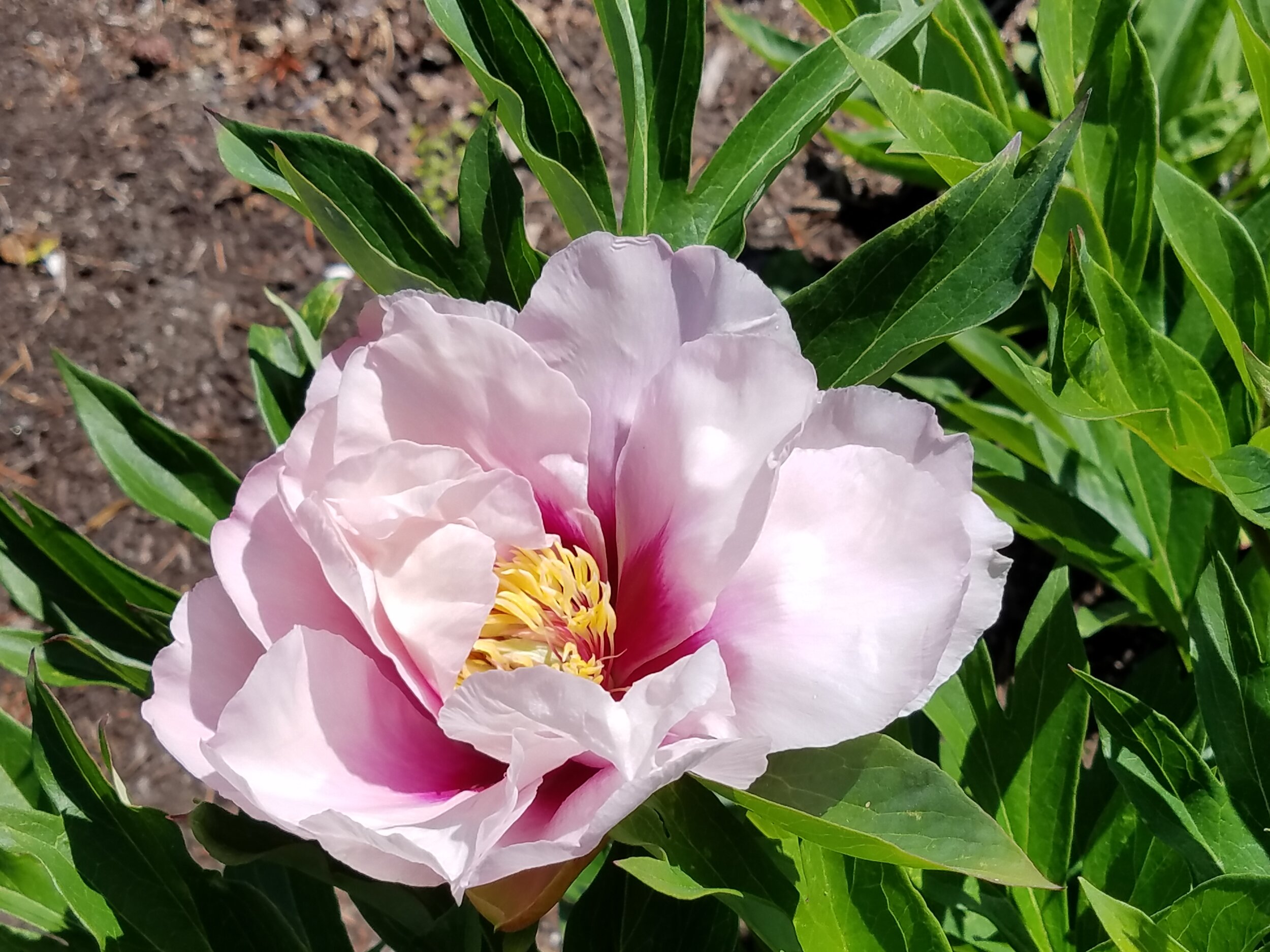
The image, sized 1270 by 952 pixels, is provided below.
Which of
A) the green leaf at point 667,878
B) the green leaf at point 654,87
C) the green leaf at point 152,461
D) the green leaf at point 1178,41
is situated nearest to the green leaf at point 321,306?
the green leaf at point 152,461

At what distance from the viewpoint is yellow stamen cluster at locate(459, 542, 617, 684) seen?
0.70 m

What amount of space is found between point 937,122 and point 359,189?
506 mm

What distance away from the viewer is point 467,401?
637 mm

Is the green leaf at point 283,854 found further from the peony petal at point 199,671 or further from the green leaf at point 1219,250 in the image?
the green leaf at point 1219,250

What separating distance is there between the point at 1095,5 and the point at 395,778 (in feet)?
3.25

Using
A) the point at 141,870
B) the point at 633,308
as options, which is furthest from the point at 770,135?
the point at 141,870

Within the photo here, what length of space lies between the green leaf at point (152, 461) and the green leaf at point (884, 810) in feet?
2.39

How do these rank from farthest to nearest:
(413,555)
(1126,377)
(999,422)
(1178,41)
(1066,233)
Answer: (1178,41), (999,422), (1066,233), (1126,377), (413,555)

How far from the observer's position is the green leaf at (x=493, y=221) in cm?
83

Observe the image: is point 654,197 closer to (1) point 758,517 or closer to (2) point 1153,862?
(1) point 758,517

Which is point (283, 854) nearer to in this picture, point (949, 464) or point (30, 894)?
Result: point (30, 894)

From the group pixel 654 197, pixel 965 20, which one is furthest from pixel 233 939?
pixel 965 20

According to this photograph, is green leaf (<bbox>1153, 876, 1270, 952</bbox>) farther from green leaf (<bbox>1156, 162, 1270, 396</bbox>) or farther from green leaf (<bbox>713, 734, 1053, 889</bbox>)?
green leaf (<bbox>1156, 162, 1270, 396</bbox>)

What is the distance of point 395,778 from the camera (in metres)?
0.61
